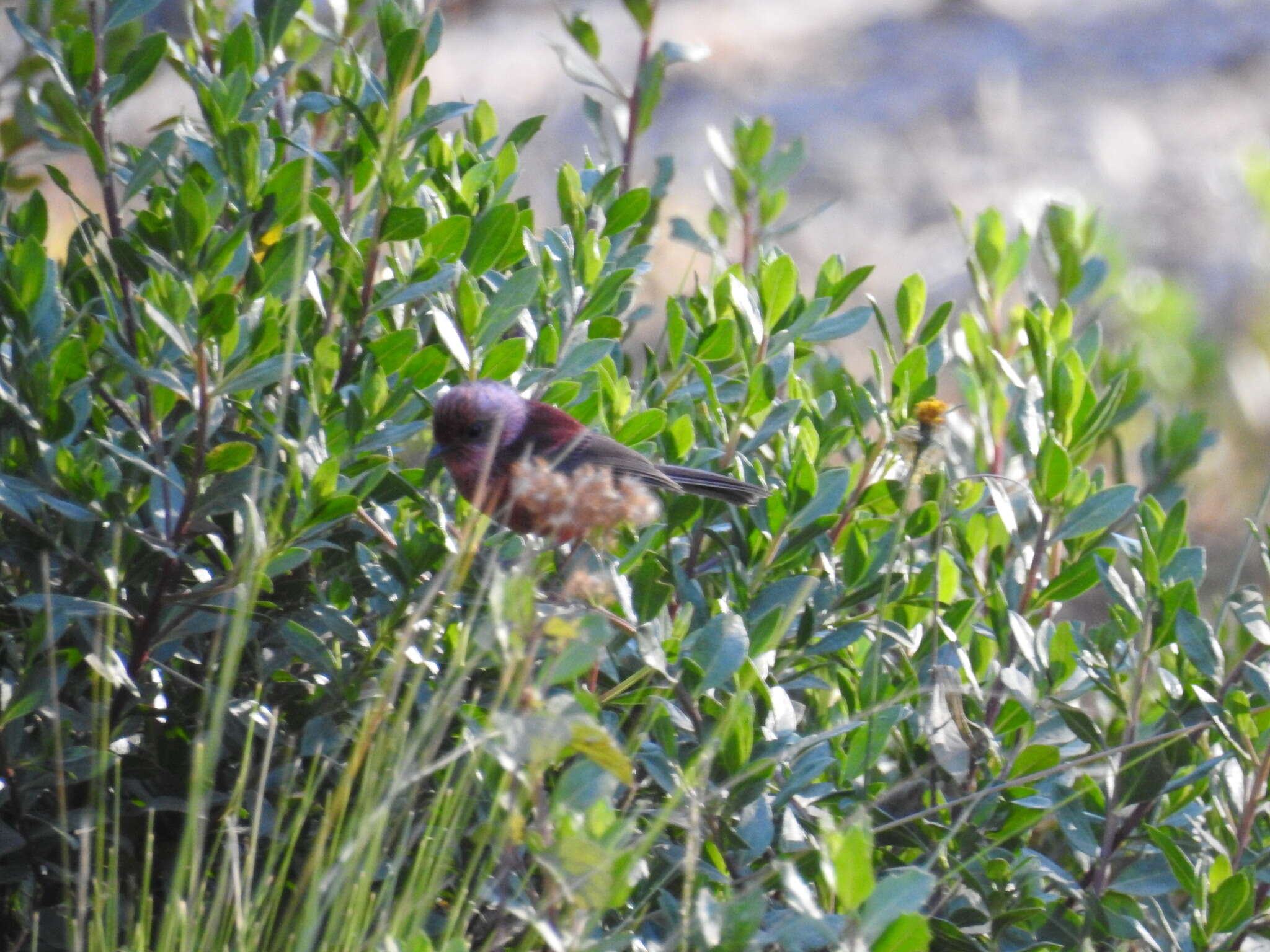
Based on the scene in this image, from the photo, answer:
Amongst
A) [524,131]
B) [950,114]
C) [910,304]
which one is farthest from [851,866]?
[950,114]

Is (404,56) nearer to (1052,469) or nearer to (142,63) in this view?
(142,63)

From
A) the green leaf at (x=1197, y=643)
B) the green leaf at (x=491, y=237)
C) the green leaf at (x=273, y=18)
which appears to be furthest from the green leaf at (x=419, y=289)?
the green leaf at (x=1197, y=643)

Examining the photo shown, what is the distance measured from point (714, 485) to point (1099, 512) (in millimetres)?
722

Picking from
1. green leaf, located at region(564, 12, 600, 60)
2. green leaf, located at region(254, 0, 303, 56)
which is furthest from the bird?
green leaf, located at region(564, 12, 600, 60)

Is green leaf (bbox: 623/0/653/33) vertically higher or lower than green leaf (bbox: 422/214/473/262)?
higher

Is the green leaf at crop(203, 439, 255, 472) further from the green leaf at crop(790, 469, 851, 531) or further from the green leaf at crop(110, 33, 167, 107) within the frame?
the green leaf at crop(790, 469, 851, 531)

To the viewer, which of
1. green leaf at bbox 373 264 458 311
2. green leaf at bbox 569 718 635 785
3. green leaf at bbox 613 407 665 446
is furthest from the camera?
green leaf at bbox 613 407 665 446

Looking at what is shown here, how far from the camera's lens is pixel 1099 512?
8.34 feet

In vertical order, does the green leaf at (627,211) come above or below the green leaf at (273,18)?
below

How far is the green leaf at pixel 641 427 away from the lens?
2.42m

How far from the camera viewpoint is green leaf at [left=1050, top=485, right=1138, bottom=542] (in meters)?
2.52

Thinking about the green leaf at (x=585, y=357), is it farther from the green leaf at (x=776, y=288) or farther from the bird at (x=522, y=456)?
the green leaf at (x=776, y=288)

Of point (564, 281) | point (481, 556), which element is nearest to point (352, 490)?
point (481, 556)

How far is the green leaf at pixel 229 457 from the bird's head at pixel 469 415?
0.40 meters
